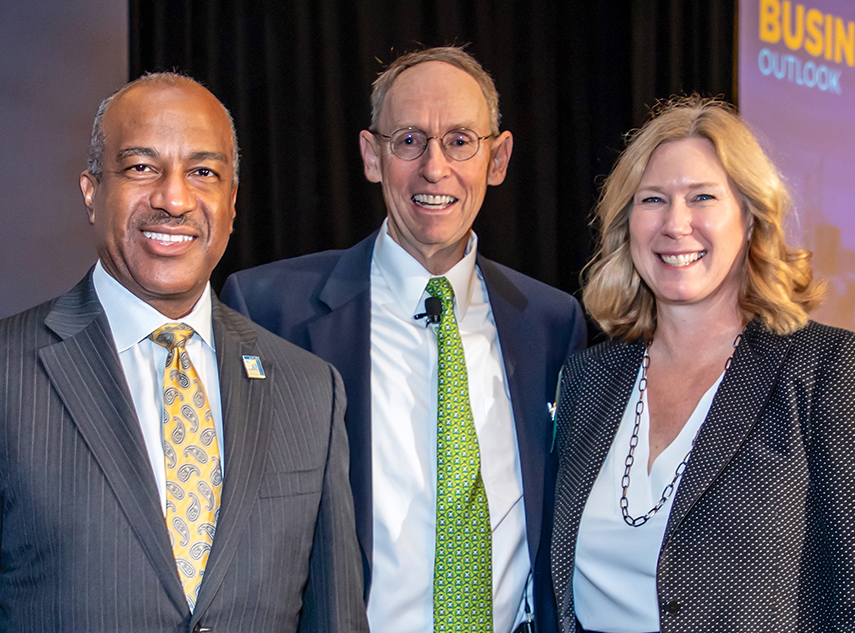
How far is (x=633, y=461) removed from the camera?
213 centimetres

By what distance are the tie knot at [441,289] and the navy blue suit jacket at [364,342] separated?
0.17 metres

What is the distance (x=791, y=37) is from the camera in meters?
4.38

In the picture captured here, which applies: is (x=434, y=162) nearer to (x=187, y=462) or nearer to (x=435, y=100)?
(x=435, y=100)

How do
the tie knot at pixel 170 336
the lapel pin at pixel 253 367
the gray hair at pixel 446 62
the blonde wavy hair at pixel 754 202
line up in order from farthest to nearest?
1. the gray hair at pixel 446 62
2. the blonde wavy hair at pixel 754 202
3. the lapel pin at pixel 253 367
4. the tie knot at pixel 170 336

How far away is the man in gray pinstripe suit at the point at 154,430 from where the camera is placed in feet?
5.09

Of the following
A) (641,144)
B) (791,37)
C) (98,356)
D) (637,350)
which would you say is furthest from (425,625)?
(791,37)

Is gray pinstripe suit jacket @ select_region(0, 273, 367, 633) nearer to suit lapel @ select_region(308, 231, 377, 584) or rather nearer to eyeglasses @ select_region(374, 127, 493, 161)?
suit lapel @ select_region(308, 231, 377, 584)

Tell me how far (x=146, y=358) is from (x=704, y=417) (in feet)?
4.18

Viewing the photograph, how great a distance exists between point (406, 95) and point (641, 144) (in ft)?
2.24

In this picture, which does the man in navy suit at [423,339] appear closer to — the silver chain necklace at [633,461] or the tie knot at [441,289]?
the tie knot at [441,289]

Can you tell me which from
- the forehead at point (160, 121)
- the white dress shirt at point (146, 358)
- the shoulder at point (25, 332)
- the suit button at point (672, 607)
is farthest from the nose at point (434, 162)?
the suit button at point (672, 607)

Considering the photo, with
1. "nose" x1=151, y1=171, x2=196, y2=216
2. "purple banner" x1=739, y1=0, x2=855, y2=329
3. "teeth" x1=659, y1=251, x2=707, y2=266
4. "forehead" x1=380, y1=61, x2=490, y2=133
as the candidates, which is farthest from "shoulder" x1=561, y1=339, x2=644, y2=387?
"purple banner" x1=739, y1=0, x2=855, y2=329

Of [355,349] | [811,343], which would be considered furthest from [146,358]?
[811,343]

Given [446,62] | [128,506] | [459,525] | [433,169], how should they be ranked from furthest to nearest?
[446,62]
[433,169]
[459,525]
[128,506]
